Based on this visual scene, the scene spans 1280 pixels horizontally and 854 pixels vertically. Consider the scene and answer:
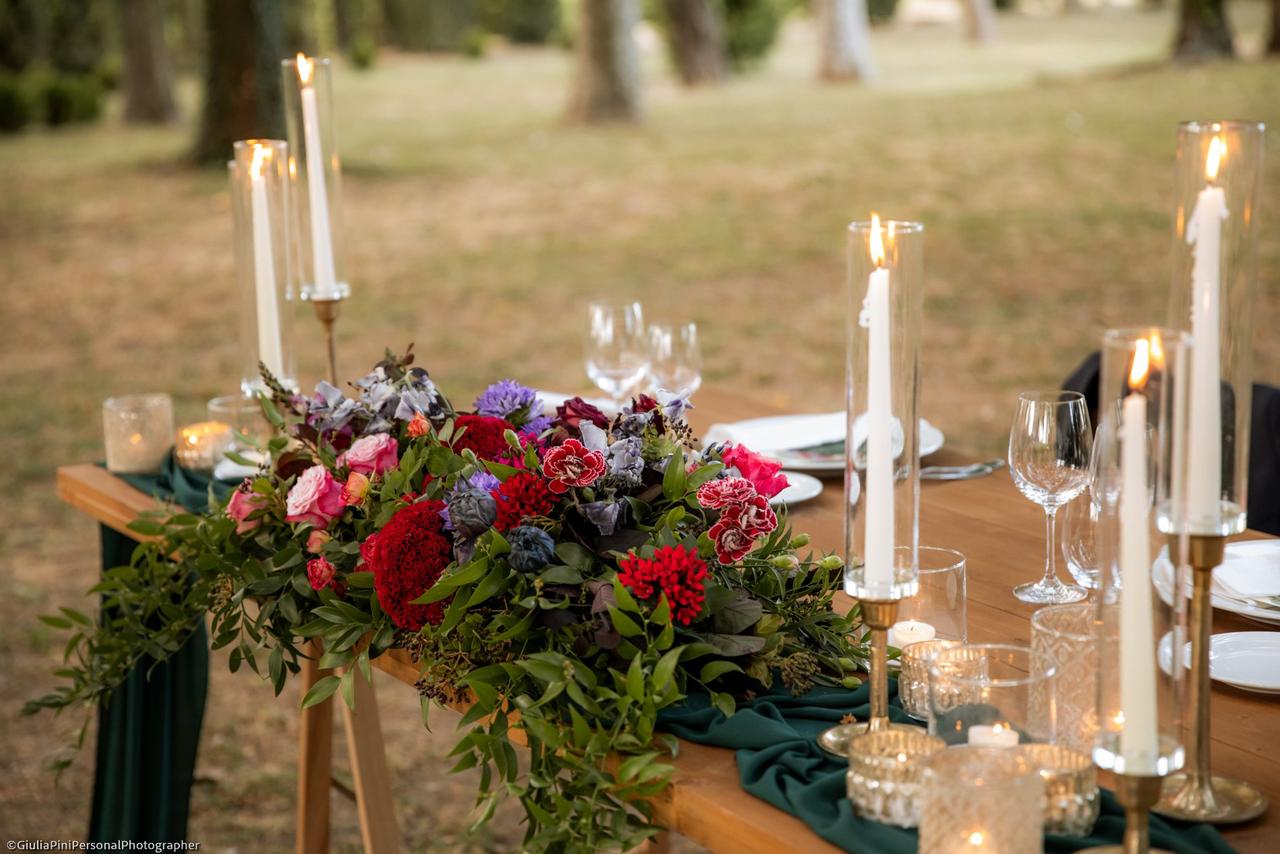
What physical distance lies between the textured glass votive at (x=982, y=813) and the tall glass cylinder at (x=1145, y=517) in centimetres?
6

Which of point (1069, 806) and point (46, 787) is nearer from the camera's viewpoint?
point (1069, 806)

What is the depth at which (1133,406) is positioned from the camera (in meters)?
0.90

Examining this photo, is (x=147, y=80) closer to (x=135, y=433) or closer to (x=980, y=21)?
(x=980, y=21)

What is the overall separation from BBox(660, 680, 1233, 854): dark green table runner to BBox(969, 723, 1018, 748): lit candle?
0.07m

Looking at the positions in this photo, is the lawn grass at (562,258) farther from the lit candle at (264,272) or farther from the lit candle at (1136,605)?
the lit candle at (1136,605)

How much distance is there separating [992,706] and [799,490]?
890 millimetres

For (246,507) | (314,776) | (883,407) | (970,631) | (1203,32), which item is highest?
(1203,32)

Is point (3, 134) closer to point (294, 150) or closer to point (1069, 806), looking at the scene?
point (294, 150)

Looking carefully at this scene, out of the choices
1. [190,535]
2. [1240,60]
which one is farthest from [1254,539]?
[1240,60]

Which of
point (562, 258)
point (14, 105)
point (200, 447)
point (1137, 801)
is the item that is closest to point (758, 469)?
point (1137, 801)

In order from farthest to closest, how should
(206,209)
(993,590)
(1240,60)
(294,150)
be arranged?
(1240,60)
(206,209)
(294,150)
(993,590)

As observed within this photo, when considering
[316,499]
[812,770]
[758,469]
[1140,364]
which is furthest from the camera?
[316,499]

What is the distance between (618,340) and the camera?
2121 millimetres

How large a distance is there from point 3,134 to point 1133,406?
1621 cm
